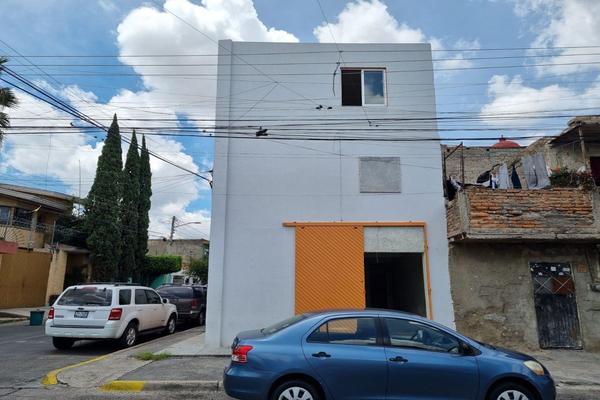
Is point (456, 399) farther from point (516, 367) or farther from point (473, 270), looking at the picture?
point (473, 270)

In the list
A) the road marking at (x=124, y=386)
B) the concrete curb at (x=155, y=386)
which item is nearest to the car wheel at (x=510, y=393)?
the concrete curb at (x=155, y=386)

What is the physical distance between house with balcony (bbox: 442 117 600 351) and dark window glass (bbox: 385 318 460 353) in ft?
17.4

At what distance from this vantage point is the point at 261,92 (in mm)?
12305

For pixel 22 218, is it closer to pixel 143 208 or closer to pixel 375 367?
pixel 143 208

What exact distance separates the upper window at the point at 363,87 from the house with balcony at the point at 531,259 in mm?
3583

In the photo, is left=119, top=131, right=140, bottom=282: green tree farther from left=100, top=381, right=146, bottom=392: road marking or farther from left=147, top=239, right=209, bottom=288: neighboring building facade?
left=100, top=381, right=146, bottom=392: road marking

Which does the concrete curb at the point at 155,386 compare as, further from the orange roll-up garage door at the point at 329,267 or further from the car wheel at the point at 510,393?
the car wheel at the point at 510,393

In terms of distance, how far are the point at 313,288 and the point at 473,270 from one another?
4115 millimetres

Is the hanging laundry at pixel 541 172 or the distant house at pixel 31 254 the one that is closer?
the hanging laundry at pixel 541 172

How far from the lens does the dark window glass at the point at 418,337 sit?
5504 millimetres

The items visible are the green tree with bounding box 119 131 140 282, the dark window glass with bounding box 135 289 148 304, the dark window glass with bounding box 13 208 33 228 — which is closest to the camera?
the dark window glass with bounding box 135 289 148 304

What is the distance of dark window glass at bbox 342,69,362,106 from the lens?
40.7 feet

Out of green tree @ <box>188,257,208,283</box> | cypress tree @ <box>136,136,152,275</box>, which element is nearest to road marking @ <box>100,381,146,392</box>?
cypress tree @ <box>136,136,152,275</box>

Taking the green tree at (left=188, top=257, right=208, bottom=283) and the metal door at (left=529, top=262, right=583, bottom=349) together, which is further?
the green tree at (left=188, top=257, right=208, bottom=283)
